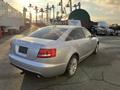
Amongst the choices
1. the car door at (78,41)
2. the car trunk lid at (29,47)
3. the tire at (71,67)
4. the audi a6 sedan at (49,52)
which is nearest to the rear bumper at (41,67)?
the audi a6 sedan at (49,52)

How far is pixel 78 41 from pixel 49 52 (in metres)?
1.64

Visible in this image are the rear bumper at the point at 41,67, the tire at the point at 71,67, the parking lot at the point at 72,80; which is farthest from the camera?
the tire at the point at 71,67

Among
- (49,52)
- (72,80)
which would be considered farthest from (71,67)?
(49,52)

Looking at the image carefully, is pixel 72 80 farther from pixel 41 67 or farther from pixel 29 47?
pixel 29 47

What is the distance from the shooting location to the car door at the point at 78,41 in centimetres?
580

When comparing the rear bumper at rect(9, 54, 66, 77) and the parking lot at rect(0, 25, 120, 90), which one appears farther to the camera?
the parking lot at rect(0, 25, 120, 90)

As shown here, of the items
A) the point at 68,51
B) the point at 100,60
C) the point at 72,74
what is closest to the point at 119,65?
the point at 100,60

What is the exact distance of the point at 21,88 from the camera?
4.91 metres

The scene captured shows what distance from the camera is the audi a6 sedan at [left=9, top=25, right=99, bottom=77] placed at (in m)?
4.81

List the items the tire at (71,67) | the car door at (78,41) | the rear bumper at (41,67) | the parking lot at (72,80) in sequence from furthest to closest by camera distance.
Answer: the car door at (78,41) → the tire at (71,67) → the parking lot at (72,80) → the rear bumper at (41,67)

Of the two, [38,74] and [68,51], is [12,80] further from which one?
[68,51]

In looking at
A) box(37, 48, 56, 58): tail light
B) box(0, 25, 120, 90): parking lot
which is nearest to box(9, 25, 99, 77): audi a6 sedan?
box(37, 48, 56, 58): tail light

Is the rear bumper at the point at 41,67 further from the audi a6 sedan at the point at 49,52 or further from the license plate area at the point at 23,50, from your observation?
the license plate area at the point at 23,50

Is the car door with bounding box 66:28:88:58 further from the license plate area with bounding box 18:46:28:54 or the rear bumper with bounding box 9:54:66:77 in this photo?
the license plate area with bounding box 18:46:28:54
